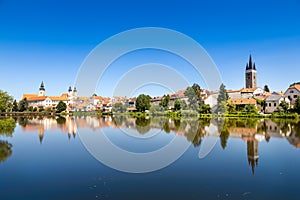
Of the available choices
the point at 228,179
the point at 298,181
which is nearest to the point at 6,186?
the point at 228,179

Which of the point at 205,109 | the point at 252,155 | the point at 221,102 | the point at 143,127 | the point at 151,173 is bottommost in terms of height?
the point at 151,173

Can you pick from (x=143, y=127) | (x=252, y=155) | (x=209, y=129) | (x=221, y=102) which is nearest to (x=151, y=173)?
(x=252, y=155)

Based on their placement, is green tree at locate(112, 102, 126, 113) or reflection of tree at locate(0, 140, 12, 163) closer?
reflection of tree at locate(0, 140, 12, 163)

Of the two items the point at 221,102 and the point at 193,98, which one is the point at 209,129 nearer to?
the point at 221,102

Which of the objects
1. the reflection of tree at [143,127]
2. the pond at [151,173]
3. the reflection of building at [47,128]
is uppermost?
the reflection of tree at [143,127]

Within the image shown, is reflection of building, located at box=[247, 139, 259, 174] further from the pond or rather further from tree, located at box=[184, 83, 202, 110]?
tree, located at box=[184, 83, 202, 110]

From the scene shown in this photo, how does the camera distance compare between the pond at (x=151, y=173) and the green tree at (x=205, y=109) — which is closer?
the pond at (x=151, y=173)

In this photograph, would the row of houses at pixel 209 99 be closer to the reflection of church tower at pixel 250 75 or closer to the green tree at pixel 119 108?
the green tree at pixel 119 108

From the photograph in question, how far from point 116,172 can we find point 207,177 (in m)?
2.19

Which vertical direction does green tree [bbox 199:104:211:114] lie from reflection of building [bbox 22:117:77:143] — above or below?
above

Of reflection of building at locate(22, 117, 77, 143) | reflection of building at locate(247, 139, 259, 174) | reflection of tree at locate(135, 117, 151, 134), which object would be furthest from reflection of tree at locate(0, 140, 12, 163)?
reflection of building at locate(247, 139, 259, 174)

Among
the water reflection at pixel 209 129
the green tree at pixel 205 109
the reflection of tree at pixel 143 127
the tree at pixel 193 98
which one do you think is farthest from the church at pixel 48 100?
the water reflection at pixel 209 129


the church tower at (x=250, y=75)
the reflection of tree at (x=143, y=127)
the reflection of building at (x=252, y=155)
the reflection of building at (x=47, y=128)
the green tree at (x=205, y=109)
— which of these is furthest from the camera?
the church tower at (x=250, y=75)

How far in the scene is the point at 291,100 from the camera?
35500 millimetres
